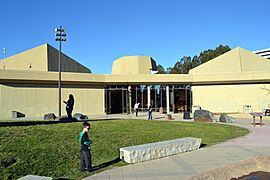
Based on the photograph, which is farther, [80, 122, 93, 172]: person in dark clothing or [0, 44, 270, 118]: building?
[0, 44, 270, 118]: building

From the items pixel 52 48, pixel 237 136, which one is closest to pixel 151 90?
pixel 52 48

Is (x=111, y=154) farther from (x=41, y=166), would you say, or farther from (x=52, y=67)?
(x=52, y=67)

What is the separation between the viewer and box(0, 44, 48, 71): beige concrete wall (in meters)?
35.2

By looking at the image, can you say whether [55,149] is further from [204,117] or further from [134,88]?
[134,88]

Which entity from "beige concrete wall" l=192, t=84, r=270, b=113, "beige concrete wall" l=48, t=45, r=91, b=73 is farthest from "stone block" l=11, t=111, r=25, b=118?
"beige concrete wall" l=192, t=84, r=270, b=113

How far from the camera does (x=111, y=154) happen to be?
8992 millimetres

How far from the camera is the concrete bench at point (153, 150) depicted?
811 centimetres

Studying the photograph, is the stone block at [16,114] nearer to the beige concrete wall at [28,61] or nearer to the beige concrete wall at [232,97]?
the beige concrete wall at [28,61]

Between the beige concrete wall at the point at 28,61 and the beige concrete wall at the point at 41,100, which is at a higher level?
the beige concrete wall at the point at 28,61

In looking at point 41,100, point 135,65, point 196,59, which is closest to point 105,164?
point 41,100

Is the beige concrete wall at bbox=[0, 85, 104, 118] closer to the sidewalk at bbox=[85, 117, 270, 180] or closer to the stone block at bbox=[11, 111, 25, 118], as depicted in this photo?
the stone block at bbox=[11, 111, 25, 118]

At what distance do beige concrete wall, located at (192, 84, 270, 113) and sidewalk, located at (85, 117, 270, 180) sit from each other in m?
22.9

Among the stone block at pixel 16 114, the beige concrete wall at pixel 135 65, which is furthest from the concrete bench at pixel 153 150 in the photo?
the beige concrete wall at pixel 135 65

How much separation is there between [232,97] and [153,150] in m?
27.4
